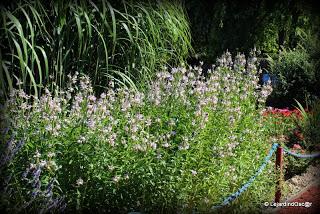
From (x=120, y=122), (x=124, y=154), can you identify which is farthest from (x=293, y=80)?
(x=124, y=154)

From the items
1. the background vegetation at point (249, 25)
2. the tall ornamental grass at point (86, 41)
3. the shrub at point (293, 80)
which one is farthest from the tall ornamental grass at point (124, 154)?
the background vegetation at point (249, 25)

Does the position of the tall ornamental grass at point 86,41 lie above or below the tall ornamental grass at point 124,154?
above

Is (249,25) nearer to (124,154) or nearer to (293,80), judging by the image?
(293,80)

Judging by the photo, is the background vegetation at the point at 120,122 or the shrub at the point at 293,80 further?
the shrub at the point at 293,80

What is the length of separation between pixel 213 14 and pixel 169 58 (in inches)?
274

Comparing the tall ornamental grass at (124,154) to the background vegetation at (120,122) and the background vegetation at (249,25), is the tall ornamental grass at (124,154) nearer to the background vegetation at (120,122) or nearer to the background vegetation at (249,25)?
the background vegetation at (120,122)

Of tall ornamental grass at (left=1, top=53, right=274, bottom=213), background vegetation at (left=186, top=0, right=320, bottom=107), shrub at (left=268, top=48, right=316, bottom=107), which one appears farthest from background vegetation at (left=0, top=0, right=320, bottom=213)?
background vegetation at (left=186, top=0, right=320, bottom=107)

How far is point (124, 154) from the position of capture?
11.7 ft

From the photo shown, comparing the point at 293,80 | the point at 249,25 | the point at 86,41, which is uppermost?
the point at 86,41

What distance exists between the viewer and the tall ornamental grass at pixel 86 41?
4.55m

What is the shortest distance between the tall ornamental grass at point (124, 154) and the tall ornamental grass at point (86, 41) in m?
0.79

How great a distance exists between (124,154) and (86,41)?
161 centimetres

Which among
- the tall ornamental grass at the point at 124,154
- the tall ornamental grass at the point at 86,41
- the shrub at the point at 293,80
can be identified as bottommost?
the shrub at the point at 293,80

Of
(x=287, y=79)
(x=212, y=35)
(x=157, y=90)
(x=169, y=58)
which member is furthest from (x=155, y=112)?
(x=212, y=35)
